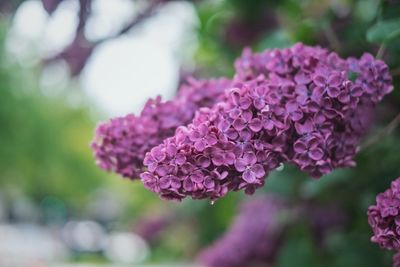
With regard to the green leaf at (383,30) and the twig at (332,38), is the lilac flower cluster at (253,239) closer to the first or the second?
the twig at (332,38)

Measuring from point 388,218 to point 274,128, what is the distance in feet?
0.60

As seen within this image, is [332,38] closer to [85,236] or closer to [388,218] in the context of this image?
[388,218]

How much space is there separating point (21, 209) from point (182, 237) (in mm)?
24513

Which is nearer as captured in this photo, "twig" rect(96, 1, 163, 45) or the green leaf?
Result: the green leaf

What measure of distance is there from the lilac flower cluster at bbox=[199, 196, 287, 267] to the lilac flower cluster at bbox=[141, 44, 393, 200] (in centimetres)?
87

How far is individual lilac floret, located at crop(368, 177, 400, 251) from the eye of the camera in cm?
83

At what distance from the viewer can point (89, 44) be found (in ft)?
4.99

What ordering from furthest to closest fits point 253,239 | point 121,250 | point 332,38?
point 121,250 < point 253,239 < point 332,38

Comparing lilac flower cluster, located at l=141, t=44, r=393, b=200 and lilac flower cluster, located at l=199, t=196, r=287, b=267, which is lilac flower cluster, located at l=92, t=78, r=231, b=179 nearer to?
lilac flower cluster, located at l=141, t=44, r=393, b=200

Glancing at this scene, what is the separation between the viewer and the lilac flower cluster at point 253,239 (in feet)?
6.03

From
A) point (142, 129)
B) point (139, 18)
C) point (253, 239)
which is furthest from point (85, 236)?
point (142, 129)

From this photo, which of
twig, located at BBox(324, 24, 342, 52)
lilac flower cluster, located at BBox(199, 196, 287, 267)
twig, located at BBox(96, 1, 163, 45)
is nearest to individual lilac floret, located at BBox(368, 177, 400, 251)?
twig, located at BBox(324, 24, 342, 52)

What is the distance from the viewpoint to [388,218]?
33.2 inches

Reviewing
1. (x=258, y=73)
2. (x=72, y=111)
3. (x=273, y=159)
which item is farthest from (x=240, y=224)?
(x=72, y=111)
